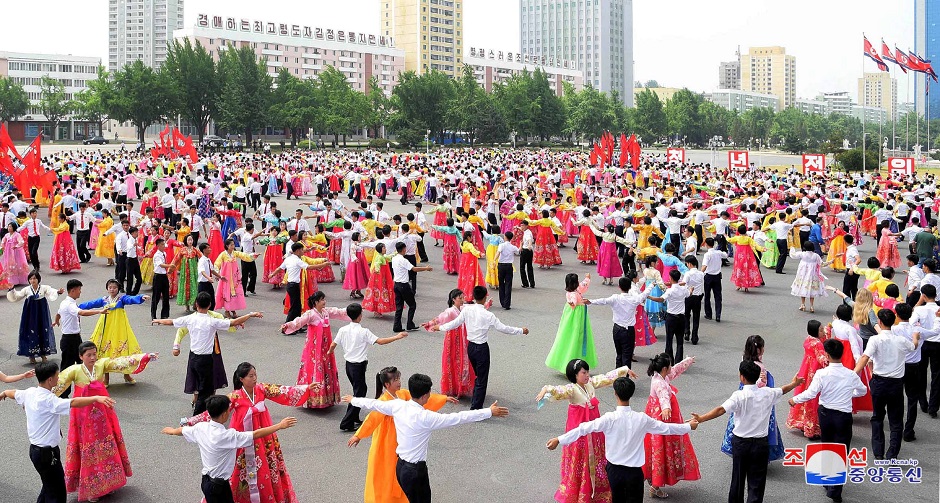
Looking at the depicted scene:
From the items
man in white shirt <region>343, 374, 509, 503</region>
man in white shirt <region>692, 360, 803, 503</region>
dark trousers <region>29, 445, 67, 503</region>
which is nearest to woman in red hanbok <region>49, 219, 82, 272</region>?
dark trousers <region>29, 445, 67, 503</region>

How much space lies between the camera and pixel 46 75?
114m

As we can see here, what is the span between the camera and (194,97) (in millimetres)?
72812

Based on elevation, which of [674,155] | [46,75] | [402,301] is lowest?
[402,301]

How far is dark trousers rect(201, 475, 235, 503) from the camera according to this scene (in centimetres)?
584

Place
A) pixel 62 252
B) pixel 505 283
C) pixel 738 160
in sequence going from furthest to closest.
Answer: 1. pixel 738 160
2. pixel 62 252
3. pixel 505 283

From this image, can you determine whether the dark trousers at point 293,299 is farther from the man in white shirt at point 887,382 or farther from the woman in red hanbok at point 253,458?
the man in white shirt at point 887,382

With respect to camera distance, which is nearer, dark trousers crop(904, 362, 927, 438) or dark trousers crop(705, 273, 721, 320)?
dark trousers crop(904, 362, 927, 438)

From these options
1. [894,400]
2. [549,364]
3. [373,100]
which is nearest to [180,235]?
[549,364]

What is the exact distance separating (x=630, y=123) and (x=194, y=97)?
45.2 metres

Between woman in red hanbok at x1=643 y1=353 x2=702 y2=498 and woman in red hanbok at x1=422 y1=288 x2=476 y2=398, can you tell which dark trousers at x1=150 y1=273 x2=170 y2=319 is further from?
woman in red hanbok at x1=643 y1=353 x2=702 y2=498

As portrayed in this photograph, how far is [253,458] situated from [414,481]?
1.28m

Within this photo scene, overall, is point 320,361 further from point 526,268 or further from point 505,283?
A: point 526,268

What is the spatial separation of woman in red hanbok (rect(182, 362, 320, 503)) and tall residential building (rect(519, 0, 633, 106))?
164 metres

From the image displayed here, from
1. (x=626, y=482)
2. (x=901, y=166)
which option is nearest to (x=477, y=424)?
(x=626, y=482)
